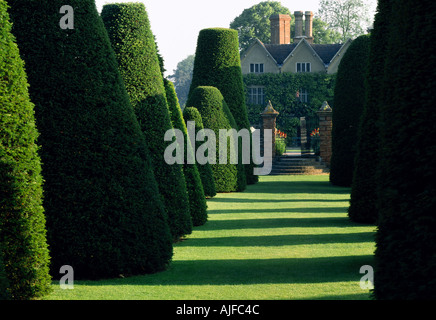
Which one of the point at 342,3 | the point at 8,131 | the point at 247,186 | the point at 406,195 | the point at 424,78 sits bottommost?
the point at 247,186

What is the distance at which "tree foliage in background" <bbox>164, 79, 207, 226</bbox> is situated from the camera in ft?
40.3

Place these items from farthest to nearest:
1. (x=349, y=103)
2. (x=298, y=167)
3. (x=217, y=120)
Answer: (x=298, y=167), (x=349, y=103), (x=217, y=120)

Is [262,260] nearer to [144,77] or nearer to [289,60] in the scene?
[144,77]

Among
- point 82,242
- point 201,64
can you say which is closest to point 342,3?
point 201,64

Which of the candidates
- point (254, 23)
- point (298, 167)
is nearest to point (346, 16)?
point (254, 23)

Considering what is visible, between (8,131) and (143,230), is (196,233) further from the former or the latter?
(8,131)

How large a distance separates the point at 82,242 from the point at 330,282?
3294 mm

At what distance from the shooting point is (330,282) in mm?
7605

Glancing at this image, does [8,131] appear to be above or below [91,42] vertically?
below

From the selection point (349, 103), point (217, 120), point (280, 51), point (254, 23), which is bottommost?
point (217, 120)

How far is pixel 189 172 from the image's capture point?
41.7 ft

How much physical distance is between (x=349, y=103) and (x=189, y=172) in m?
10.4

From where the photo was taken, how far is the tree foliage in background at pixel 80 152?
7.54m

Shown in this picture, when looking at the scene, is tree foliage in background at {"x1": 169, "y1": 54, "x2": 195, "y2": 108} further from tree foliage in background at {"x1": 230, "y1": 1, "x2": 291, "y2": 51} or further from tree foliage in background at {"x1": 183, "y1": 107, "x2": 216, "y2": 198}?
tree foliage in background at {"x1": 183, "y1": 107, "x2": 216, "y2": 198}
